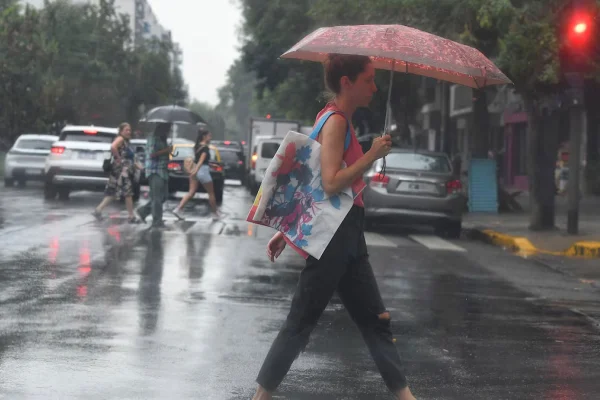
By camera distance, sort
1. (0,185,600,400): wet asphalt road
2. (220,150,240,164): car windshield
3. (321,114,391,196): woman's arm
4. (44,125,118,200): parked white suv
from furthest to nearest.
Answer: (220,150,240,164): car windshield, (44,125,118,200): parked white suv, (0,185,600,400): wet asphalt road, (321,114,391,196): woman's arm

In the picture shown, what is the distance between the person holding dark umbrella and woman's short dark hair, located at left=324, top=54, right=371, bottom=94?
12.9 m

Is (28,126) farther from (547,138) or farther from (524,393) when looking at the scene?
(524,393)

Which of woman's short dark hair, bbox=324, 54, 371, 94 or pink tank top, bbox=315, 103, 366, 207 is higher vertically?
woman's short dark hair, bbox=324, 54, 371, 94

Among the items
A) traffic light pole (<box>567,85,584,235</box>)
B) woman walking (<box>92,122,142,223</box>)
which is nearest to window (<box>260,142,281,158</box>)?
woman walking (<box>92,122,142,223</box>)

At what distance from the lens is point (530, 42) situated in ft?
58.9

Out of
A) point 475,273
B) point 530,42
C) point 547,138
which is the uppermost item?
point 530,42

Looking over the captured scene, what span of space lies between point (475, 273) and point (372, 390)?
711 cm

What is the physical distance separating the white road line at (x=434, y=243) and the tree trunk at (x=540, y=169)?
78.8 inches

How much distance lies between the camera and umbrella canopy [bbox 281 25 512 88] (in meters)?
5.55

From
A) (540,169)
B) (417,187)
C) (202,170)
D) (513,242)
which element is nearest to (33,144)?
(202,170)

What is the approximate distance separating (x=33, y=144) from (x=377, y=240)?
56.3ft

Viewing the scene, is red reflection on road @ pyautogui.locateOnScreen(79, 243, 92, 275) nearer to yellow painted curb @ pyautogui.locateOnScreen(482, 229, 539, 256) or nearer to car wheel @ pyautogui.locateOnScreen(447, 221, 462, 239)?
yellow painted curb @ pyautogui.locateOnScreen(482, 229, 539, 256)

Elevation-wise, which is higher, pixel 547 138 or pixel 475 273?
pixel 547 138

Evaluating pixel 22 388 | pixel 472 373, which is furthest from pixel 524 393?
pixel 22 388
